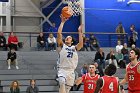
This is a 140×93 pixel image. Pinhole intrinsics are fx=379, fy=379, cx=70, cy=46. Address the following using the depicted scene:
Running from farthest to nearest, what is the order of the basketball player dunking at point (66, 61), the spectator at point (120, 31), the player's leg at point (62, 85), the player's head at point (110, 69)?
the spectator at point (120, 31)
the basketball player dunking at point (66, 61)
the player's leg at point (62, 85)
the player's head at point (110, 69)

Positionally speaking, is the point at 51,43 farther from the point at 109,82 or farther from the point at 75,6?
the point at 109,82

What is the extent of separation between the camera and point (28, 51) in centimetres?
2058

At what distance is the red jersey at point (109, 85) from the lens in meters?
7.34

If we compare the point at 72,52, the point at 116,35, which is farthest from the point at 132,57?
the point at 116,35

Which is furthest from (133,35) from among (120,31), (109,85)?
(109,85)

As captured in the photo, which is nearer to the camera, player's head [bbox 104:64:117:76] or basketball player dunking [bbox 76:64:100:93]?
player's head [bbox 104:64:117:76]

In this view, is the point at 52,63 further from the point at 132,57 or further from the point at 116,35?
the point at 132,57

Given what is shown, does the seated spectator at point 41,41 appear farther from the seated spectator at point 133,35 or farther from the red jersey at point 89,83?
the red jersey at point 89,83

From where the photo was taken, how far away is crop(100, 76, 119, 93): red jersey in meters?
7.34

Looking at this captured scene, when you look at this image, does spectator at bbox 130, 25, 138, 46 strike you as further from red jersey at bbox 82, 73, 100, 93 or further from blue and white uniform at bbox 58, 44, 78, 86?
blue and white uniform at bbox 58, 44, 78, 86

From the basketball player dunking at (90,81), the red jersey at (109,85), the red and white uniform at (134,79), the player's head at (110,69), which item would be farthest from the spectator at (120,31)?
the player's head at (110,69)

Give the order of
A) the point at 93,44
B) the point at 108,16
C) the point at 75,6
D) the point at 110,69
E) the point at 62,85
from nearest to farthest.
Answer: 1. the point at 110,69
2. the point at 62,85
3. the point at 93,44
4. the point at 75,6
5. the point at 108,16

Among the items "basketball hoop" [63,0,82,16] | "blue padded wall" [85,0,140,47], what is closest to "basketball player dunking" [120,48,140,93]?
"basketball hoop" [63,0,82,16]

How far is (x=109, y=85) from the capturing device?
7.44m
